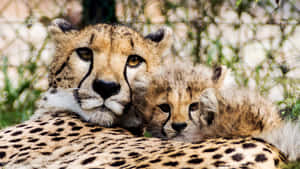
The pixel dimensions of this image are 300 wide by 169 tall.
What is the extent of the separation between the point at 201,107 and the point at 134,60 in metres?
0.61

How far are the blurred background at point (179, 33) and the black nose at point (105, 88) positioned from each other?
1.23 meters

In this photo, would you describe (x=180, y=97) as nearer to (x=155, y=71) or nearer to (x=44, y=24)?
(x=155, y=71)

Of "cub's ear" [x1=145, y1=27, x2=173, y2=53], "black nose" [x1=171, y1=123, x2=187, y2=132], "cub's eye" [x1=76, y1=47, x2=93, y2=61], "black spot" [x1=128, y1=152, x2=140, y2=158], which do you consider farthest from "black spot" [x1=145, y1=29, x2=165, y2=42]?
"black spot" [x1=128, y1=152, x2=140, y2=158]

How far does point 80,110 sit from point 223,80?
0.73 meters

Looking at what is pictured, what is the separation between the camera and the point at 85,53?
2082 millimetres

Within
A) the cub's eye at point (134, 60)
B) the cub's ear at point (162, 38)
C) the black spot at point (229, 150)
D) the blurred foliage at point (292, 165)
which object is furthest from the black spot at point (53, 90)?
the blurred foliage at point (292, 165)

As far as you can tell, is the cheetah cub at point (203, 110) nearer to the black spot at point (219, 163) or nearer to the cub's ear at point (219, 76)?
the cub's ear at point (219, 76)

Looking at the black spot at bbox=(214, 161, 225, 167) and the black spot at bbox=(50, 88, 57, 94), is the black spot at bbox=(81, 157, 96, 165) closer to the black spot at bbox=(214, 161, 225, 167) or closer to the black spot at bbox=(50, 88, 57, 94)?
the black spot at bbox=(214, 161, 225, 167)

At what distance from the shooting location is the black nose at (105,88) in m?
1.89

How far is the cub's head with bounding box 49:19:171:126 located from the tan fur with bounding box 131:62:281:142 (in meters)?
0.12

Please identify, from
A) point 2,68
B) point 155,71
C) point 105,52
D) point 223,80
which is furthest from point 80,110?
point 2,68

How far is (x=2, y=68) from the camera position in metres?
3.42

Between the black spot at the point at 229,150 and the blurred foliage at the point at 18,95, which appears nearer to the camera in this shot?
the black spot at the point at 229,150

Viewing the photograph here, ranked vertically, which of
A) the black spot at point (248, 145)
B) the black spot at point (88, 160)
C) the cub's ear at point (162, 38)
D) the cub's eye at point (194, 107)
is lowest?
the black spot at point (88, 160)
